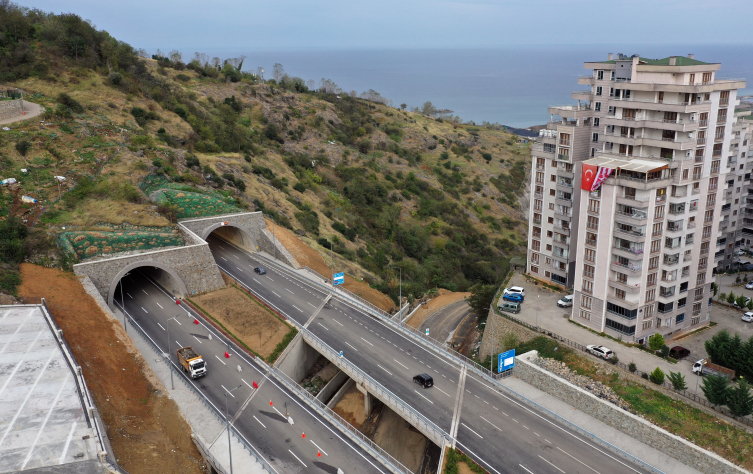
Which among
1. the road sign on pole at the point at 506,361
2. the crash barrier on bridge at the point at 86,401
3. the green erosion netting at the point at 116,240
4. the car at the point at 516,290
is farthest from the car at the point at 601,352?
the green erosion netting at the point at 116,240

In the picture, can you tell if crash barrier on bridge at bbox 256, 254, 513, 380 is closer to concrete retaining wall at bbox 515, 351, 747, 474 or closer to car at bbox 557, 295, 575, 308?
concrete retaining wall at bbox 515, 351, 747, 474

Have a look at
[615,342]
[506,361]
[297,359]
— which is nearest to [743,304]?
[615,342]

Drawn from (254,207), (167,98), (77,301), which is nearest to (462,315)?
(254,207)

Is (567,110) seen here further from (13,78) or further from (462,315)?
(13,78)

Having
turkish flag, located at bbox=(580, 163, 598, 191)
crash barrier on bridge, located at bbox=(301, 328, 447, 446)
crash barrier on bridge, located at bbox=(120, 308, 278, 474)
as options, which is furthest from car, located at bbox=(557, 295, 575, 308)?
crash barrier on bridge, located at bbox=(120, 308, 278, 474)

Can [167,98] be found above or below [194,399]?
above

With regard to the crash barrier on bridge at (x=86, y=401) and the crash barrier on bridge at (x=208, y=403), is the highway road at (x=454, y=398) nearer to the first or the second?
the crash barrier on bridge at (x=208, y=403)
